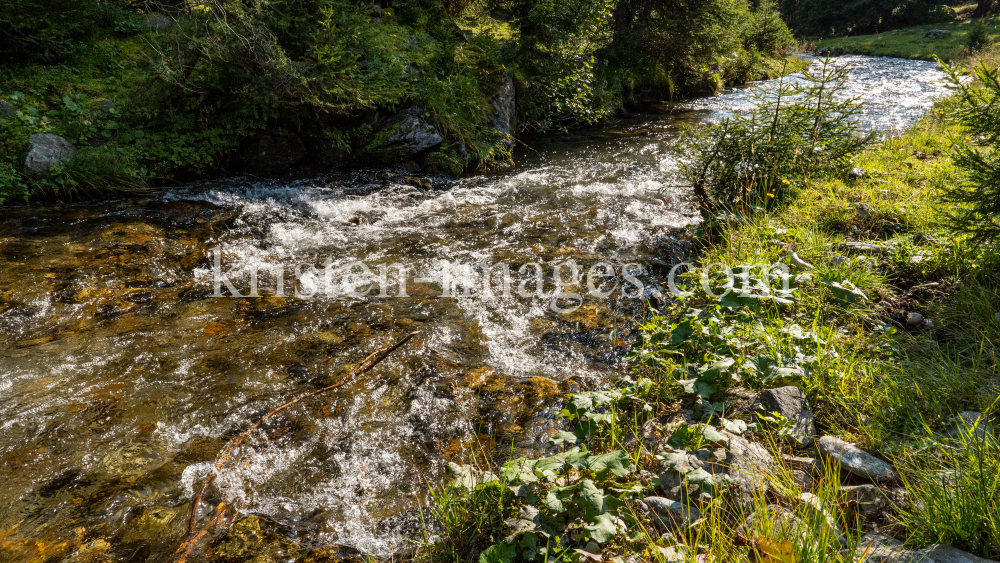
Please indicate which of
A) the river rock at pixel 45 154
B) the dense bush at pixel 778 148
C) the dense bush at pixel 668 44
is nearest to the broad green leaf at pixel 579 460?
the dense bush at pixel 778 148

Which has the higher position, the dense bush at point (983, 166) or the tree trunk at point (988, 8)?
the tree trunk at point (988, 8)

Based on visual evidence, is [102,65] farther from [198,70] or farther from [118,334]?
[118,334]

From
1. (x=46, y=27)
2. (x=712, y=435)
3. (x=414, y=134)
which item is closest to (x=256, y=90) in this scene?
(x=414, y=134)

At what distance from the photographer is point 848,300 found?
362 cm

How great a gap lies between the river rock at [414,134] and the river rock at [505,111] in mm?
1702

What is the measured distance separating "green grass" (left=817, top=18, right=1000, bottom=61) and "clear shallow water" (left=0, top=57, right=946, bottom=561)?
87.5ft

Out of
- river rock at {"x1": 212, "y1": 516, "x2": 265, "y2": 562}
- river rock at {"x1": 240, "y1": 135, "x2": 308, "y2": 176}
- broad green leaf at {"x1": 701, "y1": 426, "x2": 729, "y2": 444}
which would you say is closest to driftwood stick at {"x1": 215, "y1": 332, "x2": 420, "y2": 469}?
river rock at {"x1": 212, "y1": 516, "x2": 265, "y2": 562}

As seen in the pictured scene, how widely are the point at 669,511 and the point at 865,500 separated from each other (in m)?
0.86

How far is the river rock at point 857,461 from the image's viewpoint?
225cm

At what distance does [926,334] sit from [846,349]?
588 millimetres

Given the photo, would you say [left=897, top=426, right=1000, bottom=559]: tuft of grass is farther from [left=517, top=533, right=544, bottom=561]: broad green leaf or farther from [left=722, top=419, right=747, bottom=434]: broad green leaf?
[left=517, top=533, right=544, bottom=561]: broad green leaf

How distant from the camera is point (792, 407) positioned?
2.73 m

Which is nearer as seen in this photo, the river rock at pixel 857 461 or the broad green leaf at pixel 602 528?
the broad green leaf at pixel 602 528

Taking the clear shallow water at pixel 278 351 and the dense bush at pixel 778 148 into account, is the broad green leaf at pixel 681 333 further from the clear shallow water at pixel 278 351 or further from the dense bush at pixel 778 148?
the dense bush at pixel 778 148
